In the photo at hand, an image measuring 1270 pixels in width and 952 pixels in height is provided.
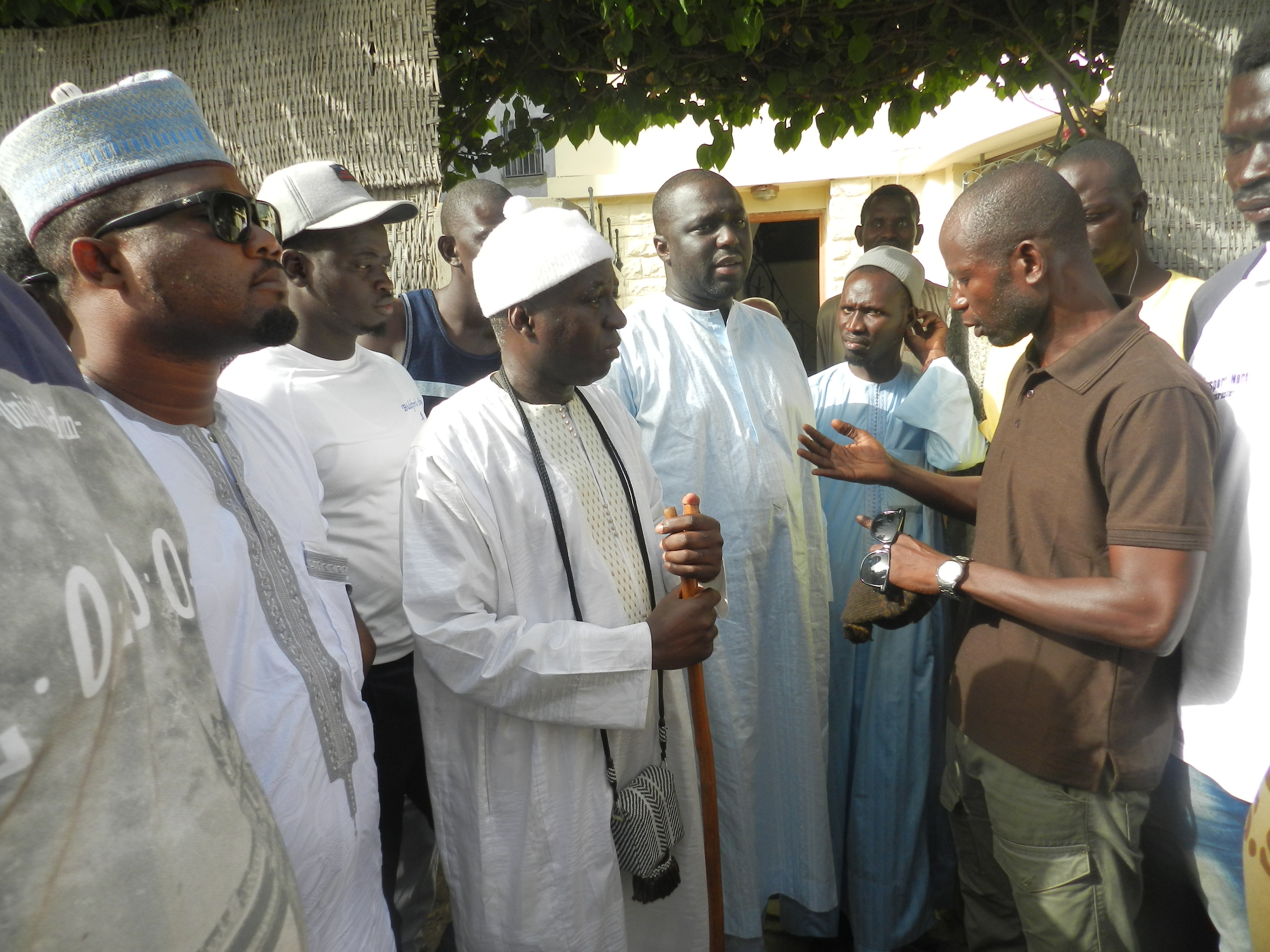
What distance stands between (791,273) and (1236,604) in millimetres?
9831

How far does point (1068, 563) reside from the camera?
1.93 m

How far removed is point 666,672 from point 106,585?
1698 millimetres

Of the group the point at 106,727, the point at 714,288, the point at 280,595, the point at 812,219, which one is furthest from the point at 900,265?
the point at 812,219

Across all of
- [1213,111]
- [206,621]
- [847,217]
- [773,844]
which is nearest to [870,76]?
[1213,111]

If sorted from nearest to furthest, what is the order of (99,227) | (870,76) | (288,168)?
(99,227), (288,168), (870,76)

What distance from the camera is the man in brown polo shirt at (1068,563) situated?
69.2 inches

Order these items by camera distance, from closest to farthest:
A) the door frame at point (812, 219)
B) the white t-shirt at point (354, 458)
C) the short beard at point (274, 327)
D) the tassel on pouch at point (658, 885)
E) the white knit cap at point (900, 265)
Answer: the short beard at point (274, 327), the tassel on pouch at point (658, 885), the white t-shirt at point (354, 458), the white knit cap at point (900, 265), the door frame at point (812, 219)

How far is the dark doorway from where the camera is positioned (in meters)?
11.1

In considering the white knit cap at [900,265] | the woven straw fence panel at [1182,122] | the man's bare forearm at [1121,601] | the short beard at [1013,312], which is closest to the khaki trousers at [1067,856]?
the man's bare forearm at [1121,601]

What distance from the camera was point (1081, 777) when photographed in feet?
6.27

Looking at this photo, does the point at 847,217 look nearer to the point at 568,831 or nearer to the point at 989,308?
the point at 989,308

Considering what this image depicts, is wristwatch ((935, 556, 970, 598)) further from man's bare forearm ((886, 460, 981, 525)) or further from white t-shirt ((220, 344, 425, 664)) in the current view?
white t-shirt ((220, 344, 425, 664))

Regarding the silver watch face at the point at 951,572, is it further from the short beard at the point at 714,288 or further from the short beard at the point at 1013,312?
the short beard at the point at 714,288

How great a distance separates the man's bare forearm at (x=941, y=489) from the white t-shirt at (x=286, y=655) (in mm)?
1757
